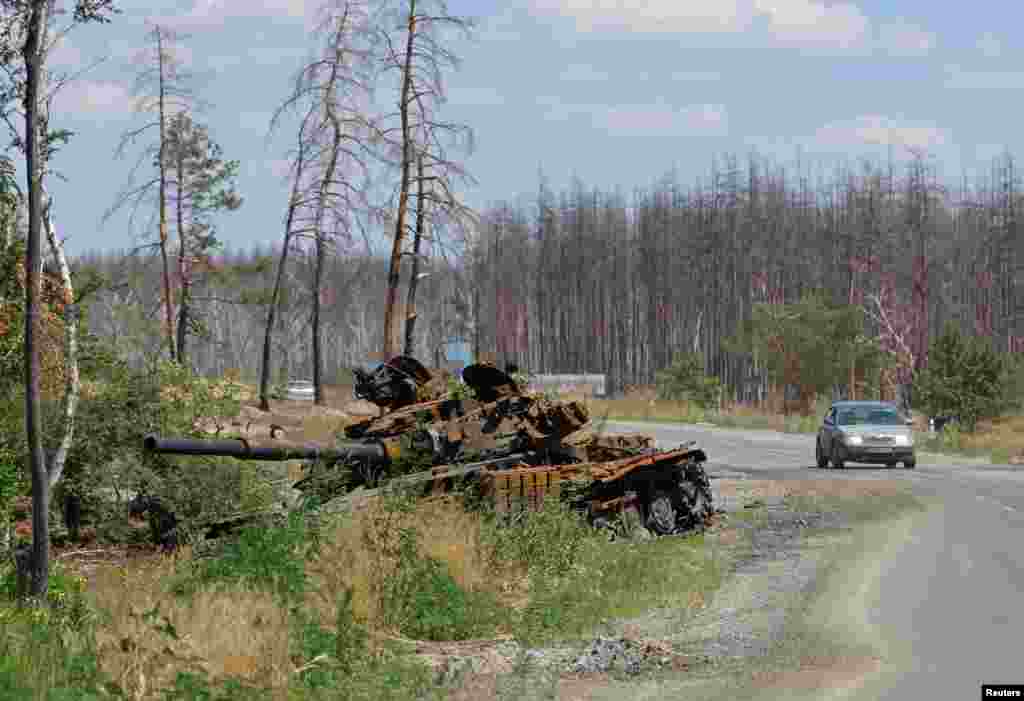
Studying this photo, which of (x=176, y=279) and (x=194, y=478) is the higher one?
(x=176, y=279)

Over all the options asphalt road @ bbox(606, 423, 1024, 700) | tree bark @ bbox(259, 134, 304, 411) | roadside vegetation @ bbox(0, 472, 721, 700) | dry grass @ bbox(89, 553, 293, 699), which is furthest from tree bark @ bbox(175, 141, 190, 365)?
dry grass @ bbox(89, 553, 293, 699)

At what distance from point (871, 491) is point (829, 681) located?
19.3 meters

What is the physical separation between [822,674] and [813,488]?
1981 centimetres

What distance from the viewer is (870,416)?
130 ft

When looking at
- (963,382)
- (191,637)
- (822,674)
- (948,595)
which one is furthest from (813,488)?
(963,382)

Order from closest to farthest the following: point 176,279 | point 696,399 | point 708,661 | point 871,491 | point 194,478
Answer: point 708,661, point 194,478, point 871,491, point 176,279, point 696,399

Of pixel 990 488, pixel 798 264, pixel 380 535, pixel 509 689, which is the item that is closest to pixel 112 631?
pixel 509 689

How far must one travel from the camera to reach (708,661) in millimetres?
12523

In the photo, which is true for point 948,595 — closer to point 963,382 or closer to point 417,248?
point 417,248

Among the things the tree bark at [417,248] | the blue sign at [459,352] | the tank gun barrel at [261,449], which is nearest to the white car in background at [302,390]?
the blue sign at [459,352]

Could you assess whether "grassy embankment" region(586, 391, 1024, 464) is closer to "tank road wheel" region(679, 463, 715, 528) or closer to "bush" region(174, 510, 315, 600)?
"tank road wheel" region(679, 463, 715, 528)

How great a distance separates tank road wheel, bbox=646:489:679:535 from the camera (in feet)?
74.5

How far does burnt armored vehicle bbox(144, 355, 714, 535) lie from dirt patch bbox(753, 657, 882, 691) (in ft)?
19.8

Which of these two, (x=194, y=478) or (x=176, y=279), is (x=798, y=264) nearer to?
(x=176, y=279)
